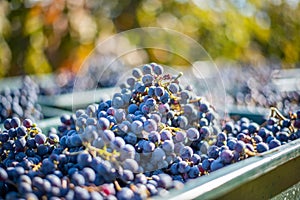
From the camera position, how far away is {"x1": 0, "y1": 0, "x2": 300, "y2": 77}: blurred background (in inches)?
126

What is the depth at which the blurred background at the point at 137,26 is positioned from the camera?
10.5ft

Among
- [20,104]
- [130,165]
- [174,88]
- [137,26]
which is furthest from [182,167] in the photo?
[137,26]

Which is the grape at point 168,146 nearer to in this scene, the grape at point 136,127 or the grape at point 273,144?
the grape at point 136,127

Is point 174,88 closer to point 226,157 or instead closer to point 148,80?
point 148,80

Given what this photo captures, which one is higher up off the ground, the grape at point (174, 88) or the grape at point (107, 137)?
the grape at point (174, 88)

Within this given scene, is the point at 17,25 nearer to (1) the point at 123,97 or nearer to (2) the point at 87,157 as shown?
(1) the point at 123,97

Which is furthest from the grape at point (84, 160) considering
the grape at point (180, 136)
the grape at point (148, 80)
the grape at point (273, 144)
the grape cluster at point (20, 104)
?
the grape cluster at point (20, 104)

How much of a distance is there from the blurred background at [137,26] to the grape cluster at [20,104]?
1352 mm

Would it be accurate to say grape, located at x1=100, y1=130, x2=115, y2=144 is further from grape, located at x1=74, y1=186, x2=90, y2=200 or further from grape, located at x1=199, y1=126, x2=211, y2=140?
grape, located at x1=199, y1=126, x2=211, y2=140

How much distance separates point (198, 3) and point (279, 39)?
3.76ft

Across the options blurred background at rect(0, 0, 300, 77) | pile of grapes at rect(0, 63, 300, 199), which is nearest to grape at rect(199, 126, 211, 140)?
pile of grapes at rect(0, 63, 300, 199)

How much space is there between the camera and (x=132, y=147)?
795 millimetres

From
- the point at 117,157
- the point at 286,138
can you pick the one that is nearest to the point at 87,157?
the point at 117,157

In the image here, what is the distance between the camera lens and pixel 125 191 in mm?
691
